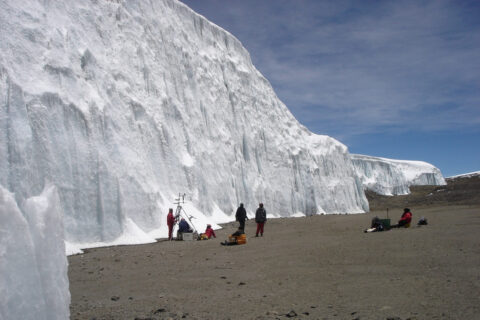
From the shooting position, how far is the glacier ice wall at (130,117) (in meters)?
13.0

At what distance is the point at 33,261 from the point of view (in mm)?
4020

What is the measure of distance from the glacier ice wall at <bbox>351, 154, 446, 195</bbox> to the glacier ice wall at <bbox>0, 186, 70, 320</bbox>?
7559cm

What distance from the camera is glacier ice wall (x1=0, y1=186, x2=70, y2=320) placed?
12.4ft

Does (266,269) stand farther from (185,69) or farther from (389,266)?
(185,69)

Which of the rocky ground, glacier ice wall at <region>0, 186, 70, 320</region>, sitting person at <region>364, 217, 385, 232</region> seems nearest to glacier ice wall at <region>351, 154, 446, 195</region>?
sitting person at <region>364, 217, 385, 232</region>

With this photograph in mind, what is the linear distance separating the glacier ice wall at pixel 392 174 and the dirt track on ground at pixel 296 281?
69.8m

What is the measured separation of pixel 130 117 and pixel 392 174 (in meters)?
Result: 77.5

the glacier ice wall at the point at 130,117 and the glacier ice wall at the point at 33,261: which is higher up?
the glacier ice wall at the point at 130,117


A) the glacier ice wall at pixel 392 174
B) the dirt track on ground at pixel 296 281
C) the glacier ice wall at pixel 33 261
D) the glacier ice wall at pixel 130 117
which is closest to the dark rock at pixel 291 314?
the dirt track on ground at pixel 296 281

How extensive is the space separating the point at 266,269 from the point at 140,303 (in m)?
2.76

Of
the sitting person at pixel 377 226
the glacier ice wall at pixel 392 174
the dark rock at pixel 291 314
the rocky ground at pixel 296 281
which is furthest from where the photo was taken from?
the glacier ice wall at pixel 392 174

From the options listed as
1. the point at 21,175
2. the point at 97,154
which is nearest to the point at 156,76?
the point at 97,154

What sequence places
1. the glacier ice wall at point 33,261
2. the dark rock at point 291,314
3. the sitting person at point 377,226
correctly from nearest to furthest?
1. the glacier ice wall at point 33,261
2. the dark rock at point 291,314
3. the sitting person at point 377,226

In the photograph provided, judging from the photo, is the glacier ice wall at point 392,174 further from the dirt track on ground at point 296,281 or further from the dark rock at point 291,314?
the dark rock at point 291,314
